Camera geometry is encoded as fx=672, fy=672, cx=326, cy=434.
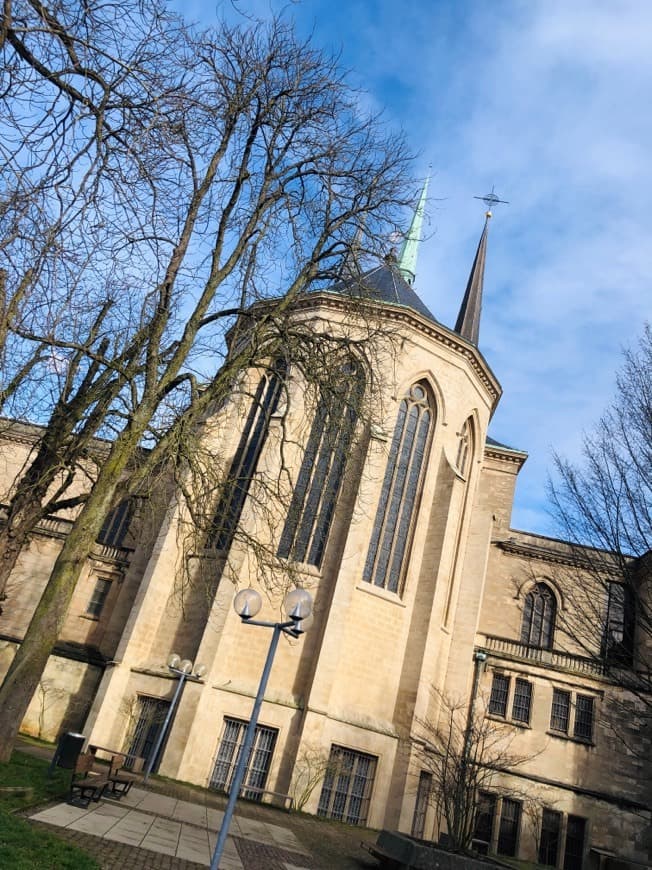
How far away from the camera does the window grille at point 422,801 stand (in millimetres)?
18578

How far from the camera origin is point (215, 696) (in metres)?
16.9

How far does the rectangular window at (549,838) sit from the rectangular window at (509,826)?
0.79 m

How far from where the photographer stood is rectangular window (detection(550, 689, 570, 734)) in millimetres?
22312

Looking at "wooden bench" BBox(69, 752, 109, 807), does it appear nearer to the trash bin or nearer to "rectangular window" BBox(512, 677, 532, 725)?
the trash bin

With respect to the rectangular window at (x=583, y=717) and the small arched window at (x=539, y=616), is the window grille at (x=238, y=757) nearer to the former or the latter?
the rectangular window at (x=583, y=717)

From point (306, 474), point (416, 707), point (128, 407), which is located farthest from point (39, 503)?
point (416, 707)

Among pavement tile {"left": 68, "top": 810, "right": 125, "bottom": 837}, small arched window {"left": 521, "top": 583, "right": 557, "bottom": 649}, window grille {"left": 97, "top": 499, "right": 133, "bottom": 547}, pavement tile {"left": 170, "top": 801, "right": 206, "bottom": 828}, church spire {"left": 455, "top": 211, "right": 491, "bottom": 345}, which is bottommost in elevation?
pavement tile {"left": 68, "top": 810, "right": 125, "bottom": 837}

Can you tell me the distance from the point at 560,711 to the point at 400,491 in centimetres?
957

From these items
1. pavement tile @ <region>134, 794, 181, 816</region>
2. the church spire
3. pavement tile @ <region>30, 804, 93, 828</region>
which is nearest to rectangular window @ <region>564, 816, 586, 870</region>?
pavement tile @ <region>134, 794, 181, 816</region>

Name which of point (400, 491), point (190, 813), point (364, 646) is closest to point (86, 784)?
point (190, 813)

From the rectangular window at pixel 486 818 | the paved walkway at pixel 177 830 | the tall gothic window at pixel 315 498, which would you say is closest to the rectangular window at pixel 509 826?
the rectangular window at pixel 486 818

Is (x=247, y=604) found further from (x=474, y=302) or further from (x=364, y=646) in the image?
(x=474, y=302)

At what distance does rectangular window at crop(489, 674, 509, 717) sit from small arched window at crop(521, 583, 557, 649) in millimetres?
3708

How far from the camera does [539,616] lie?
2675 cm
